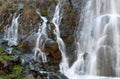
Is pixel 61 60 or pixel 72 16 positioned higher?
pixel 72 16

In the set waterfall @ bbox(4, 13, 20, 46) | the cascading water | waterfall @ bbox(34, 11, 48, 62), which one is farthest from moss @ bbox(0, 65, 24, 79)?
waterfall @ bbox(4, 13, 20, 46)

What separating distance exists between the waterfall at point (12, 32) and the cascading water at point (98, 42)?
11.2 feet

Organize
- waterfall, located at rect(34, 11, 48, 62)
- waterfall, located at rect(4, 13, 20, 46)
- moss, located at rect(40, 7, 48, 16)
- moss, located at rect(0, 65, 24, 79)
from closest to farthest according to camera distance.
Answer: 1. moss, located at rect(0, 65, 24, 79)
2. waterfall, located at rect(34, 11, 48, 62)
3. waterfall, located at rect(4, 13, 20, 46)
4. moss, located at rect(40, 7, 48, 16)

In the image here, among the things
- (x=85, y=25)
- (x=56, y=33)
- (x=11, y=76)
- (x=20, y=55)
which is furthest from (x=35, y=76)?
(x=85, y=25)

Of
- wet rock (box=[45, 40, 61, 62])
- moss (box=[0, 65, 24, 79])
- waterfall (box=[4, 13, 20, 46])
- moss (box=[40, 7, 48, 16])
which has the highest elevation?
moss (box=[40, 7, 48, 16])

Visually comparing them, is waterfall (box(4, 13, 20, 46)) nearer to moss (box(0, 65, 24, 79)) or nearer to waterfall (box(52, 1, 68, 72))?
waterfall (box(52, 1, 68, 72))

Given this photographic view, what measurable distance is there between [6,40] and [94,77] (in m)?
5.45

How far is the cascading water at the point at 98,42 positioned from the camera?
1266 cm

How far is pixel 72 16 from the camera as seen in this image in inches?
581

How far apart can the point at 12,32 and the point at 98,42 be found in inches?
191

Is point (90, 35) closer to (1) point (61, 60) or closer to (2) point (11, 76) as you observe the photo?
(1) point (61, 60)

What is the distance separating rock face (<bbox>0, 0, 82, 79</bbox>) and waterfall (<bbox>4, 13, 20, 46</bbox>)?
220 mm

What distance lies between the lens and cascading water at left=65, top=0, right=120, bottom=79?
1266 centimetres

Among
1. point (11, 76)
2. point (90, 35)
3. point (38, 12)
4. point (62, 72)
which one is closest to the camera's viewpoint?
point (11, 76)
